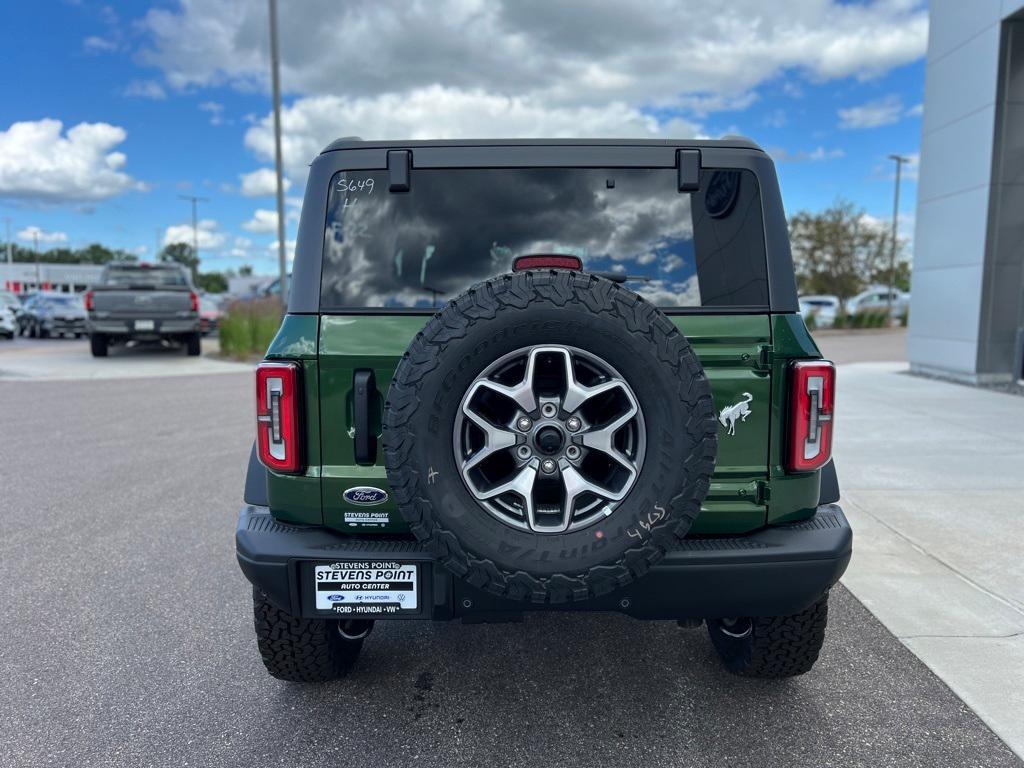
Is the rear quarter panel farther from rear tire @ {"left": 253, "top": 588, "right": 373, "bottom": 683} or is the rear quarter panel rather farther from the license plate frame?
rear tire @ {"left": 253, "top": 588, "right": 373, "bottom": 683}

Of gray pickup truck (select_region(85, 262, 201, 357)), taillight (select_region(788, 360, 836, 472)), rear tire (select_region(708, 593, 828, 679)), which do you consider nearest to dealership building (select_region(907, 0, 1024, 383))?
Result: rear tire (select_region(708, 593, 828, 679))

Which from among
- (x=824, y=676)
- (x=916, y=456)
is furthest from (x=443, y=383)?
(x=916, y=456)

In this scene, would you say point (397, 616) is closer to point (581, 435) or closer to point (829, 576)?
point (581, 435)

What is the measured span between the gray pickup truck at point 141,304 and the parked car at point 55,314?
9628 millimetres

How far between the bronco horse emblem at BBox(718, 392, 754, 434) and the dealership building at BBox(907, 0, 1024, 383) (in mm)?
11002

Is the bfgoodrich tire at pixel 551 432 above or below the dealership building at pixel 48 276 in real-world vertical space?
below

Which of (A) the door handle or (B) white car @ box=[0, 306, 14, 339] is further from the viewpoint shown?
(B) white car @ box=[0, 306, 14, 339]

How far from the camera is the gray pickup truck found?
643 inches

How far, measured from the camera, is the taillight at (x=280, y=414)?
8.39ft

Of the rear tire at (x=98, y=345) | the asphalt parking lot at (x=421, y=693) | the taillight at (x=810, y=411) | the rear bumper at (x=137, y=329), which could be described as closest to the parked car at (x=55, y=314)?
the rear tire at (x=98, y=345)

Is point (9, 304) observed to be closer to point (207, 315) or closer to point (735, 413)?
point (207, 315)

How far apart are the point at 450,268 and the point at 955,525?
410 centimetres

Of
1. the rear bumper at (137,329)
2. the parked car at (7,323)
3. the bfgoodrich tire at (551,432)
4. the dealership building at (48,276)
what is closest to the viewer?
the bfgoodrich tire at (551,432)

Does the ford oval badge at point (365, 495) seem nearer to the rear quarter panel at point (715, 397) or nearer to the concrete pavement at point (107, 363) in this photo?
the rear quarter panel at point (715, 397)
